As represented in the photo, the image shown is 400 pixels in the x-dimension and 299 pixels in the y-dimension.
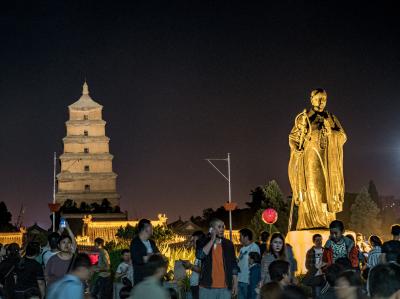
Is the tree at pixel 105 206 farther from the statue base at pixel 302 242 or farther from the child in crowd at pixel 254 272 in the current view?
the child in crowd at pixel 254 272

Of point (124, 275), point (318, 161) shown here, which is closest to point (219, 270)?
point (124, 275)

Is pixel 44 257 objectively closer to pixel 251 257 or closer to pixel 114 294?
pixel 114 294

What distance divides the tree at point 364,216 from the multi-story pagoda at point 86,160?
30036 mm

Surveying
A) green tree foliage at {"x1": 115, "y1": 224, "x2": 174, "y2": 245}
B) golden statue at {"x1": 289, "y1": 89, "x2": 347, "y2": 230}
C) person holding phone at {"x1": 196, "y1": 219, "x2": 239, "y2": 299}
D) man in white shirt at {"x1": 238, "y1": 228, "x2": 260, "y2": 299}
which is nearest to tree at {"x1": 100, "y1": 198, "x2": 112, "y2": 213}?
green tree foliage at {"x1": 115, "y1": 224, "x2": 174, "y2": 245}

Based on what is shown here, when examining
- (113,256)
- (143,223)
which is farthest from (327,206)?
(143,223)

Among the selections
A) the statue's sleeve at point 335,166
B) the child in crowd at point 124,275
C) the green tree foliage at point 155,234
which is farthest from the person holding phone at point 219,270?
the green tree foliage at point 155,234

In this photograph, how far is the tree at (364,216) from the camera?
5566 cm

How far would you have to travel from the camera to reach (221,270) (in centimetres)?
1042

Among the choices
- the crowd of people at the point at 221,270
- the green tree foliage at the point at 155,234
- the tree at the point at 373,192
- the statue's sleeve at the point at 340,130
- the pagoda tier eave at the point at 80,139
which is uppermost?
the pagoda tier eave at the point at 80,139

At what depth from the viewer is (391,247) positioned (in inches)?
381

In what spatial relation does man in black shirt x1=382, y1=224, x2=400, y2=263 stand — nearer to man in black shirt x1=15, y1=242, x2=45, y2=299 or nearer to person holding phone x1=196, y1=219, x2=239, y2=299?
person holding phone x1=196, y1=219, x2=239, y2=299

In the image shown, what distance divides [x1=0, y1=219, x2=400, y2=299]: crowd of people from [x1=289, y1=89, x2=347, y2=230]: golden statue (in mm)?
4619

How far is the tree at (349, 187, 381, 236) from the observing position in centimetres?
5566

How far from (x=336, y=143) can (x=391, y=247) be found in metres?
9.06
